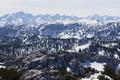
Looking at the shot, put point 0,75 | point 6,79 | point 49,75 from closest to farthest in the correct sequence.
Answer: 1. point 6,79
2. point 0,75
3. point 49,75

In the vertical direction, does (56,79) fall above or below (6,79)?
below

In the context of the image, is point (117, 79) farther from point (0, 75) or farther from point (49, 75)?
point (0, 75)

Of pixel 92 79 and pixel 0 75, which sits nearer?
pixel 0 75

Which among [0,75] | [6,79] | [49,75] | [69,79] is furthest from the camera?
[49,75]

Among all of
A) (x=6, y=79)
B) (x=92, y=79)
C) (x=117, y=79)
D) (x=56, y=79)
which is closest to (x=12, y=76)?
(x=6, y=79)

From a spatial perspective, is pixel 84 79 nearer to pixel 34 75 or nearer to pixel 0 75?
pixel 34 75

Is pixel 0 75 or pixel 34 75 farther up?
pixel 0 75

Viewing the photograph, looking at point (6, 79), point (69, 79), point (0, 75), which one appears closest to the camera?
point (6, 79)

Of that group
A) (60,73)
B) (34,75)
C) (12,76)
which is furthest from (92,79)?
(12,76)

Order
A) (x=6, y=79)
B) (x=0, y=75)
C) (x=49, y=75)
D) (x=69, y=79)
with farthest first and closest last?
(x=49, y=75) < (x=69, y=79) < (x=0, y=75) < (x=6, y=79)
